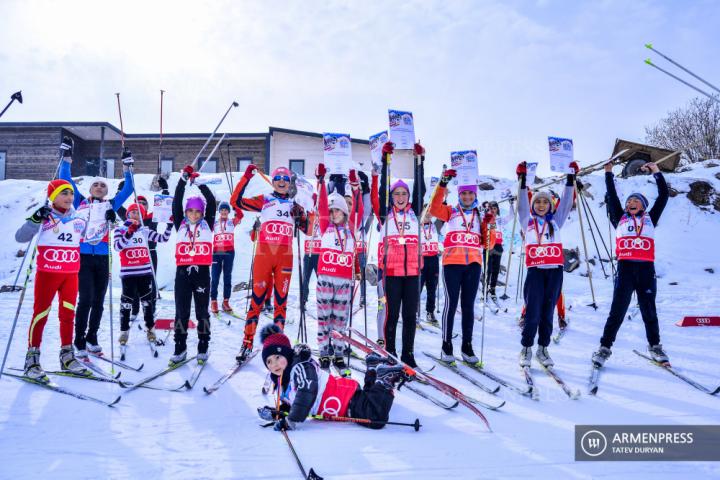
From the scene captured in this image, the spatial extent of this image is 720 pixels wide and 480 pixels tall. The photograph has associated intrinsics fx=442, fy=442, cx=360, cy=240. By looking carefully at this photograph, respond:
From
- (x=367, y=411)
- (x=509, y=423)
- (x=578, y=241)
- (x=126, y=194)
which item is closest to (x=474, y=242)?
(x=509, y=423)

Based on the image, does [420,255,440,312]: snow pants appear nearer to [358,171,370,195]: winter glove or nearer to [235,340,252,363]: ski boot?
[358,171,370,195]: winter glove

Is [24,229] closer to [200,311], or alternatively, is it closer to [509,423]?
[200,311]

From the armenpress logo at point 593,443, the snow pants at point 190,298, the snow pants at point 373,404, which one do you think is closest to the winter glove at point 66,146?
the snow pants at point 190,298

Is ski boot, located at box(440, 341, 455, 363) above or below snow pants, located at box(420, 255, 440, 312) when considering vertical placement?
below

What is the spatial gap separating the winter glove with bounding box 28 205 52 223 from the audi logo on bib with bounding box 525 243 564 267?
5406mm

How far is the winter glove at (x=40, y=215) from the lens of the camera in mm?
4586

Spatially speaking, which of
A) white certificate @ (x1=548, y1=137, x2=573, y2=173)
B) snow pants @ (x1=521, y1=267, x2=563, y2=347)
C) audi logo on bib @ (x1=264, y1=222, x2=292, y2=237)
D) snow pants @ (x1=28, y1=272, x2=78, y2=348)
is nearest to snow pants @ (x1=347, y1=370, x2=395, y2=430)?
snow pants @ (x1=521, y1=267, x2=563, y2=347)

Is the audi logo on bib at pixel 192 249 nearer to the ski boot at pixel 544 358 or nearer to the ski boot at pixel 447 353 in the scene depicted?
the ski boot at pixel 447 353

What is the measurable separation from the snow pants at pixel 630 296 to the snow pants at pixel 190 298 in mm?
4819

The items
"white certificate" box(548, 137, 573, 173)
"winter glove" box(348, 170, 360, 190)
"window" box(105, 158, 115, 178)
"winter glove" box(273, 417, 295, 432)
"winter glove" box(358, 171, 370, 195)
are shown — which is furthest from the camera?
"window" box(105, 158, 115, 178)

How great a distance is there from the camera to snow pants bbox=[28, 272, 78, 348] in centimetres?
468

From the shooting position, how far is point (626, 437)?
11.0ft

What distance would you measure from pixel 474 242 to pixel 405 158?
68.0ft

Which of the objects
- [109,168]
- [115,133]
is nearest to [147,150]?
[115,133]
